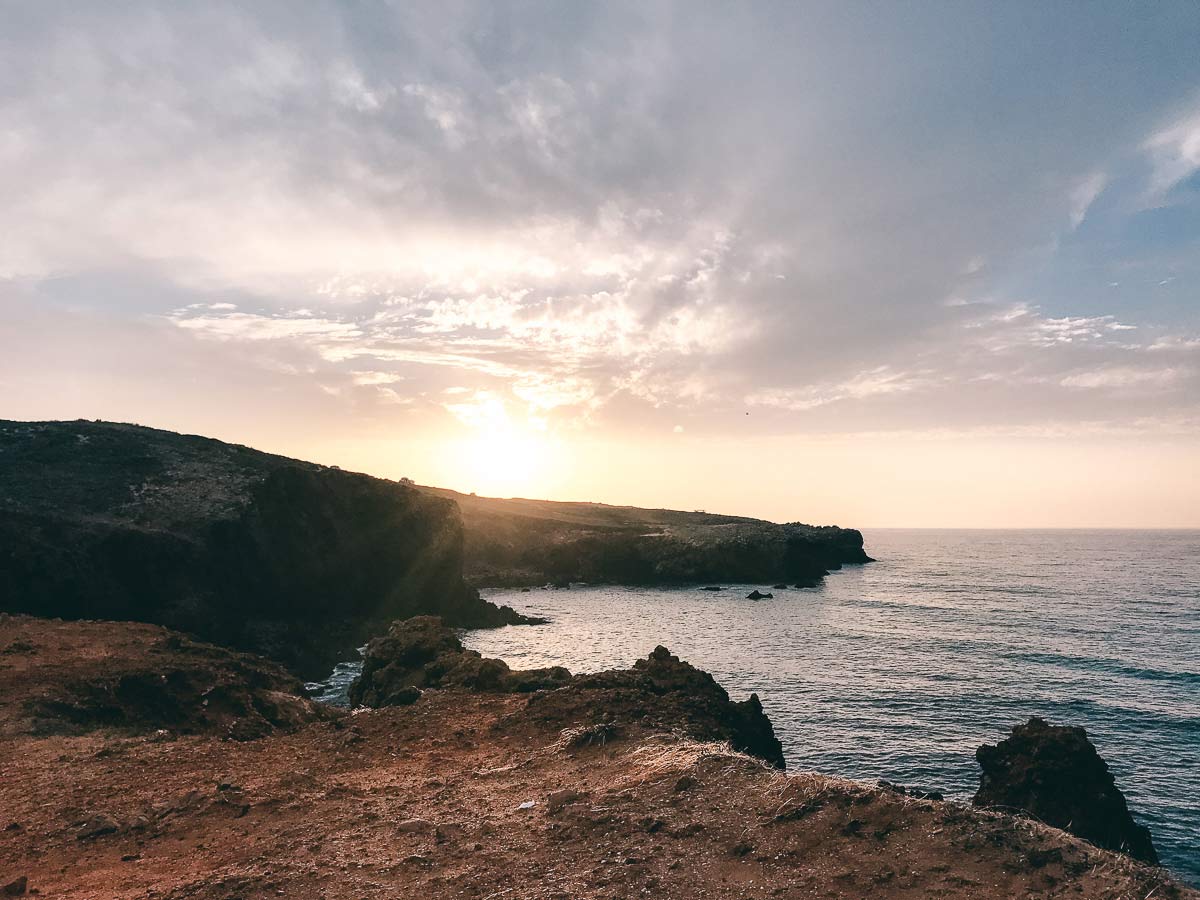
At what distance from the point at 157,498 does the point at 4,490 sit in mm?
9229

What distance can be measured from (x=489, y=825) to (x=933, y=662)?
45455 millimetres

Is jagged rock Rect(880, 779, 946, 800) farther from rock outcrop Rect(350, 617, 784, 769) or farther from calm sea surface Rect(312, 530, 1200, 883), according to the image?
calm sea surface Rect(312, 530, 1200, 883)

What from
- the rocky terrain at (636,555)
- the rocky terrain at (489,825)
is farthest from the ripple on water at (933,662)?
the rocky terrain at (489,825)

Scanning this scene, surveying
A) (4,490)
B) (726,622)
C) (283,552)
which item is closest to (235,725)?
(283,552)

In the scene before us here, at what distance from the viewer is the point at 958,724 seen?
1335 inches

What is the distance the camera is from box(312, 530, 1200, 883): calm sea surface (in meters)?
28.8

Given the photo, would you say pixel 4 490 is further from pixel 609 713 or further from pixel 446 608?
pixel 609 713

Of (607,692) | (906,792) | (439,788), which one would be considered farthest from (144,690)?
(906,792)

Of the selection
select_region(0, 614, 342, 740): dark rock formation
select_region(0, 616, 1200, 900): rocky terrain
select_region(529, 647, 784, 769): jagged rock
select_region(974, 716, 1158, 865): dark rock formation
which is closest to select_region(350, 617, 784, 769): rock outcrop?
select_region(529, 647, 784, 769): jagged rock

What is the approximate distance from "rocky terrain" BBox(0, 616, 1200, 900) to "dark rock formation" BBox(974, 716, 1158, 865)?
1180cm

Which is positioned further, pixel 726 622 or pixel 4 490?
pixel 726 622

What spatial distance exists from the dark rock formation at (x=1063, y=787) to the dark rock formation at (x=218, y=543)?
1537 inches

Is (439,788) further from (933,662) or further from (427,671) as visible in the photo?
(933,662)

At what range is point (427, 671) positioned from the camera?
27.0 metres
